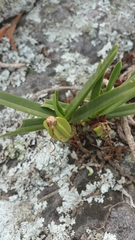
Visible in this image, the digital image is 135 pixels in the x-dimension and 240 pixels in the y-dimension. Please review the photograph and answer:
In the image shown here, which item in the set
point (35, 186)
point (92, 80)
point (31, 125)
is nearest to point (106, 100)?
point (92, 80)

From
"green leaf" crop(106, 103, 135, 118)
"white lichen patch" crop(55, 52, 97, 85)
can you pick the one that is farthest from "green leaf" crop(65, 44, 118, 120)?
"white lichen patch" crop(55, 52, 97, 85)

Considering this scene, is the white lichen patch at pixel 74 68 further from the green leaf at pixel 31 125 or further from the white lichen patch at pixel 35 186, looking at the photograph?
the green leaf at pixel 31 125

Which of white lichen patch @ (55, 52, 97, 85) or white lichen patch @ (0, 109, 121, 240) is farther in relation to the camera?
white lichen patch @ (55, 52, 97, 85)

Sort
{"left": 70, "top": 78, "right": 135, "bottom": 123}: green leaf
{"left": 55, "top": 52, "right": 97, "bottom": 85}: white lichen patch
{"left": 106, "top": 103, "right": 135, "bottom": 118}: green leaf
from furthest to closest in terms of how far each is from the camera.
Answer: {"left": 55, "top": 52, "right": 97, "bottom": 85}: white lichen patch
{"left": 106, "top": 103, "right": 135, "bottom": 118}: green leaf
{"left": 70, "top": 78, "right": 135, "bottom": 123}: green leaf

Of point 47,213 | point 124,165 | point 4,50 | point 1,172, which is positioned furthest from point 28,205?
point 4,50

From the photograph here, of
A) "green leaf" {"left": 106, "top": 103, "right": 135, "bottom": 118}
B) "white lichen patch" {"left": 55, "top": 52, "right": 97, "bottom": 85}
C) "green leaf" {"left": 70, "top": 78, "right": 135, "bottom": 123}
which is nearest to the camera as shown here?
"green leaf" {"left": 70, "top": 78, "right": 135, "bottom": 123}

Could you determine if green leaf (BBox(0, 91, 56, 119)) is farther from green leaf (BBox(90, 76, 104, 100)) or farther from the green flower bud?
green leaf (BBox(90, 76, 104, 100))

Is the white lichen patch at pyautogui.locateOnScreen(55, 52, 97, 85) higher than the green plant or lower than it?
higher

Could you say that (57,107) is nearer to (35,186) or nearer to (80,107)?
(80,107)
